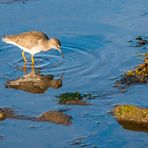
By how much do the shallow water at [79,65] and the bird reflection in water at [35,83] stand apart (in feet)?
0.35

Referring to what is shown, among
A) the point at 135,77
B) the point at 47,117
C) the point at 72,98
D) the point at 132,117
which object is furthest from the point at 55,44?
the point at 132,117

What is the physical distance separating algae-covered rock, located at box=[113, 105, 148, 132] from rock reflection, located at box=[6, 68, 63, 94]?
1730 mm

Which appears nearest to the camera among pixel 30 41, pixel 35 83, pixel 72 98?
pixel 72 98

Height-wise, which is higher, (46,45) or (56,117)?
(46,45)

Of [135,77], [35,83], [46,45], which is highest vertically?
[46,45]

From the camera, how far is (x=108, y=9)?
560 inches

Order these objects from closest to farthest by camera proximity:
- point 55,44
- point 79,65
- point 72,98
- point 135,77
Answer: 1. point 72,98
2. point 135,77
3. point 79,65
4. point 55,44

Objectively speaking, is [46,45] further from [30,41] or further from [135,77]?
[135,77]

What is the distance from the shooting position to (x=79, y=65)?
36.9ft

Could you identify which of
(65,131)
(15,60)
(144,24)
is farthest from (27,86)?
(144,24)

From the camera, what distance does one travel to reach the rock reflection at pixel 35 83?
34.1 feet

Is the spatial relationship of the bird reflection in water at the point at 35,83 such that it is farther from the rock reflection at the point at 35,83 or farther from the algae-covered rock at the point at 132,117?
the algae-covered rock at the point at 132,117

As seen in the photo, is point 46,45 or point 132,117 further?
point 46,45

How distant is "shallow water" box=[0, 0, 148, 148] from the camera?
27.9 ft
